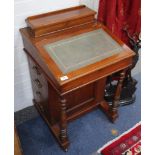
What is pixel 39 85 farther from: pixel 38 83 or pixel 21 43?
pixel 21 43

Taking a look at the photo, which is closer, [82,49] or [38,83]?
[82,49]

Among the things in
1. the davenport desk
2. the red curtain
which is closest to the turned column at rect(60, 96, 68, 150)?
the davenport desk

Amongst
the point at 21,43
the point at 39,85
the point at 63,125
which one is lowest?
the point at 63,125

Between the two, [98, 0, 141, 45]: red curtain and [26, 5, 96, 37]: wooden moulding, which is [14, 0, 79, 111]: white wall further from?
[98, 0, 141, 45]: red curtain

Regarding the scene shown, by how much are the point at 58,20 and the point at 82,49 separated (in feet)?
0.85

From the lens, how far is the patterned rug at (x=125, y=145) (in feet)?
5.91

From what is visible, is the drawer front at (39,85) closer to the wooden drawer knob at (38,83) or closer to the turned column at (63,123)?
the wooden drawer knob at (38,83)

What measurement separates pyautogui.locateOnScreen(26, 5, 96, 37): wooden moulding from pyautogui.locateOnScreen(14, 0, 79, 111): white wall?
0.15 ft

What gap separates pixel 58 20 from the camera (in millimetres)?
1457

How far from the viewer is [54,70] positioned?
1.25 meters

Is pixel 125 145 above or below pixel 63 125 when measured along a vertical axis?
below

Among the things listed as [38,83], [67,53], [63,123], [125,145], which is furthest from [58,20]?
[125,145]

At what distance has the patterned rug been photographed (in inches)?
70.9

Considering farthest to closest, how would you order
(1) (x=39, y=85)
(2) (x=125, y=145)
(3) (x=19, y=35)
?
(2) (x=125, y=145), (1) (x=39, y=85), (3) (x=19, y=35)
